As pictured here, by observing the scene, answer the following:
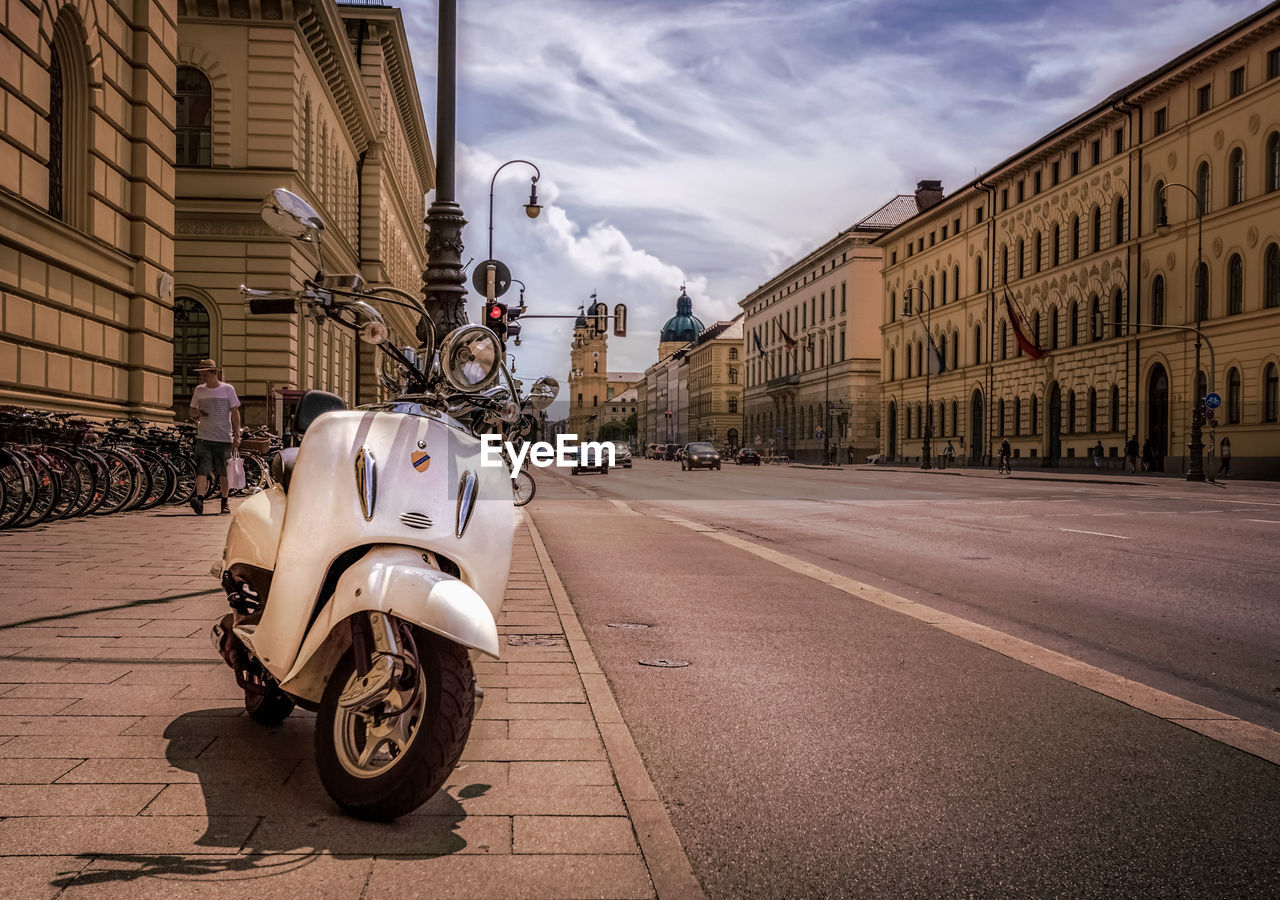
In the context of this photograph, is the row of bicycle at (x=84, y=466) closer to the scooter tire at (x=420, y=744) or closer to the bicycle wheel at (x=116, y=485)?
the bicycle wheel at (x=116, y=485)

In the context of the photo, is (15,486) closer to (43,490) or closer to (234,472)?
(43,490)

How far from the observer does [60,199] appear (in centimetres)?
1529

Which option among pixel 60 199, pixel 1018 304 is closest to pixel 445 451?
pixel 60 199

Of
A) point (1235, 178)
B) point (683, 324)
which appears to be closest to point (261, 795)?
point (1235, 178)

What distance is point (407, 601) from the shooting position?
3209 mm

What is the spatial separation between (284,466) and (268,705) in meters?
0.97

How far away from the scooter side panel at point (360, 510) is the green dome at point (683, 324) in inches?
7616

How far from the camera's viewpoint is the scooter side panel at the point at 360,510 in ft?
11.4

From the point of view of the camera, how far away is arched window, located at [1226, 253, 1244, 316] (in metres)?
42.7

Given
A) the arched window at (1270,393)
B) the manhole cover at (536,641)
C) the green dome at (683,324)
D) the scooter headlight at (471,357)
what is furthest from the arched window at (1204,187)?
the green dome at (683,324)

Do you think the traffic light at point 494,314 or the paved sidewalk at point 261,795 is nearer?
the paved sidewalk at point 261,795

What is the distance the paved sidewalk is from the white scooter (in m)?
0.25

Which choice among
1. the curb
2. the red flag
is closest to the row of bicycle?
the curb

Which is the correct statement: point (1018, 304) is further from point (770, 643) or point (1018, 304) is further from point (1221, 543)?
point (770, 643)
